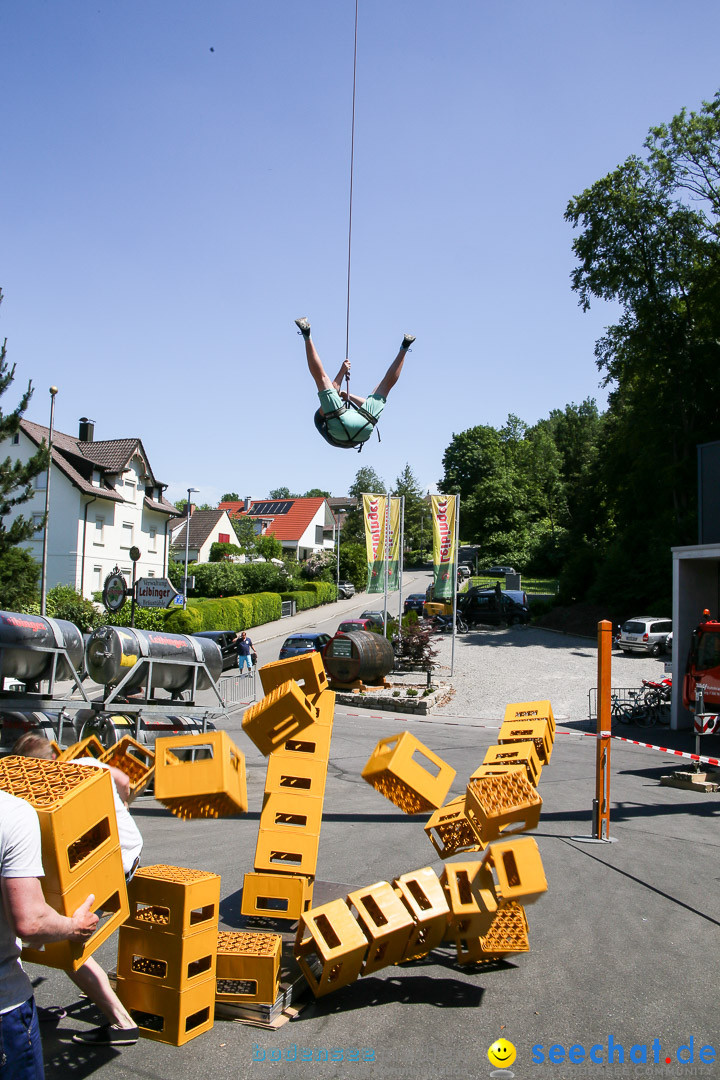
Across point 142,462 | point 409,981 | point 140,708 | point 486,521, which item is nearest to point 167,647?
point 140,708

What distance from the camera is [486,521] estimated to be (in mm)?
76750

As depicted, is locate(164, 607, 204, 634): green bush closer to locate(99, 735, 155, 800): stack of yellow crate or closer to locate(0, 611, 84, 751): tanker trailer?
locate(0, 611, 84, 751): tanker trailer

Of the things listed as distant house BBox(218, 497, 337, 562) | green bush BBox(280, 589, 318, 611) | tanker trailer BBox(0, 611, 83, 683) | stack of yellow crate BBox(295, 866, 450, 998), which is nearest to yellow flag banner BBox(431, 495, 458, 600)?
tanker trailer BBox(0, 611, 83, 683)

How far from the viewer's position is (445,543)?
27.7m

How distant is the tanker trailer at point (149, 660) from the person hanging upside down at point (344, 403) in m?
7.23

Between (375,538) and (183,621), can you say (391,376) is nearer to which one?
(375,538)

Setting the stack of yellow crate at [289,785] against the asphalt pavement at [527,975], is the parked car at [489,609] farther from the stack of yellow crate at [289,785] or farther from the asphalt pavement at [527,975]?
the stack of yellow crate at [289,785]

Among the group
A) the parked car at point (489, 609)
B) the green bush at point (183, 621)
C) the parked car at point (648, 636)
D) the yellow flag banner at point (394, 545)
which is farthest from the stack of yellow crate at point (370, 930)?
the parked car at point (489, 609)

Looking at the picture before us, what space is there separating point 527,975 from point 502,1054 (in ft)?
3.65

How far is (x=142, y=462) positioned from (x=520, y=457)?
189ft

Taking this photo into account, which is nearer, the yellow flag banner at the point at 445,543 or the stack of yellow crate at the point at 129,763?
the stack of yellow crate at the point at 129,763

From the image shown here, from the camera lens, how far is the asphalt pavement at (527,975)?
429 centimetres

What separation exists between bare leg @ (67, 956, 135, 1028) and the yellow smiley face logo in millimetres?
2027

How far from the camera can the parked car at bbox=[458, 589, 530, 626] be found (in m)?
41.5
